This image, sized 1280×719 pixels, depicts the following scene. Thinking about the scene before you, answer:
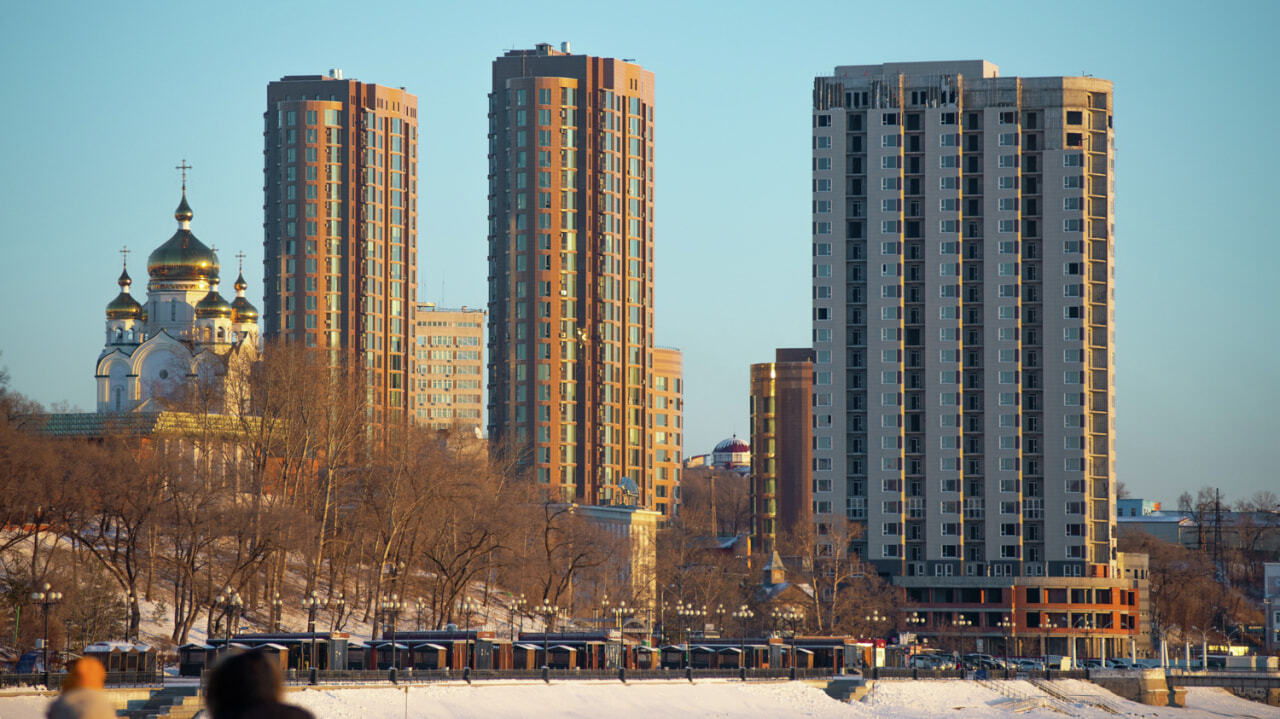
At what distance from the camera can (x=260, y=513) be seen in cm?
8888

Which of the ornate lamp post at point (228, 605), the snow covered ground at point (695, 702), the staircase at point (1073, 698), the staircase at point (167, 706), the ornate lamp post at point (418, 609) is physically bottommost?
the staircase at point (1073, 698)

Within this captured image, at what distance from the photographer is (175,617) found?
87.3 metres

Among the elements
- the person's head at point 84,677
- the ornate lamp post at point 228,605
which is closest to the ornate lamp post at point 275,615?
the ornate lamp post at point 228,605

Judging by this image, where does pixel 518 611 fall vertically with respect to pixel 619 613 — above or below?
below

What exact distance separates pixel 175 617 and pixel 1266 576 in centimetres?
10809

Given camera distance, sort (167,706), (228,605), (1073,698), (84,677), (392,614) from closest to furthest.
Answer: (84,677)
(167,706)
(228,605)
(392,614)
(1073,698)

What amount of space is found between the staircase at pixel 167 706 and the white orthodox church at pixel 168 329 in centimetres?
5825

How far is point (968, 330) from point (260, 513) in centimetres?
6775

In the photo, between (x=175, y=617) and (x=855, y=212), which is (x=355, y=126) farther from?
(x=175, y=617)

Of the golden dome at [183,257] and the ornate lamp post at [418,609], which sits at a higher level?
the golden dome at [183,257]

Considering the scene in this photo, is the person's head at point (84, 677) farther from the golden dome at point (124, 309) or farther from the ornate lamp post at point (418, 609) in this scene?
the golden dome at point (124, 309)

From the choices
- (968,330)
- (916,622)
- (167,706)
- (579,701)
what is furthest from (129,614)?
(968,330)

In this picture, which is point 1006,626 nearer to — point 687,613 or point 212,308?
point 687,613

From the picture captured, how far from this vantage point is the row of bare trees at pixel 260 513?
277ft
